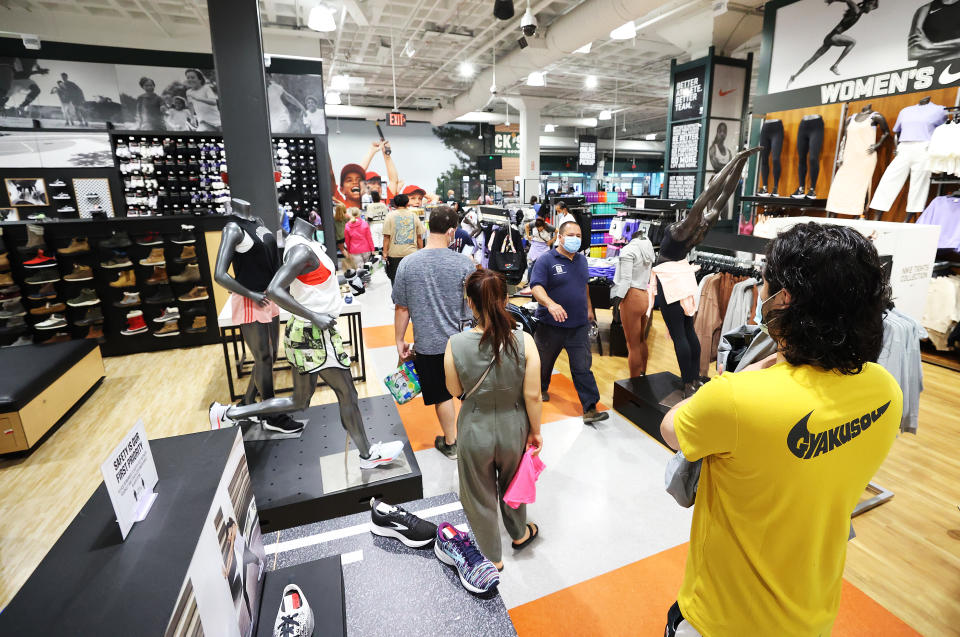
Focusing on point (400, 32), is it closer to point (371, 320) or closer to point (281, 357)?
point (371, 320)

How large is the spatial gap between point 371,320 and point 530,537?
5056 millimetres

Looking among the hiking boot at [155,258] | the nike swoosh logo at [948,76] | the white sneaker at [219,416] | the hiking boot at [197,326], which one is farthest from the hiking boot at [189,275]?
the nike swoosh logo at [948,76]

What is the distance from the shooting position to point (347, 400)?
282 centimetres

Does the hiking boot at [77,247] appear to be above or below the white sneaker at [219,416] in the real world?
above

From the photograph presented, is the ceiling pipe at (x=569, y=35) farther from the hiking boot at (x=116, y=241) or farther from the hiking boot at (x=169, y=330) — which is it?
the hiking boot at (x=169, y=330)

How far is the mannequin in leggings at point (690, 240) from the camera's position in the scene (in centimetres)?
334

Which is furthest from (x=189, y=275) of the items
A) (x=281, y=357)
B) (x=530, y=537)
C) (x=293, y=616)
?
(x=293, y=616)

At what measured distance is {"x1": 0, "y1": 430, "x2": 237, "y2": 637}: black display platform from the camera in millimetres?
751

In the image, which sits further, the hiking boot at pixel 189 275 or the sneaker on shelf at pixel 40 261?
the hiking boot at pixel 189 275

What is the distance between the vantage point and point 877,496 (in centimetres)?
299

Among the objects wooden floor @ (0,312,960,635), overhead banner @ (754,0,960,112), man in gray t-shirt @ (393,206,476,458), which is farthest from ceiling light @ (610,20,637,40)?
man in gray t-shirt @ (393,206,476,458)

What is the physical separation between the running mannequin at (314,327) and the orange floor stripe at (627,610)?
1.20 m

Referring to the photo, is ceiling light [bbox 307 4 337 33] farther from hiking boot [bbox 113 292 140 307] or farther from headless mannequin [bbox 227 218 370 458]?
headless mannequin [bbox 227 218 370 458]

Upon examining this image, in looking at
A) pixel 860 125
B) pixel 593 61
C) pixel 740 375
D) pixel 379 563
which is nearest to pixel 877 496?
pixel 740 375
